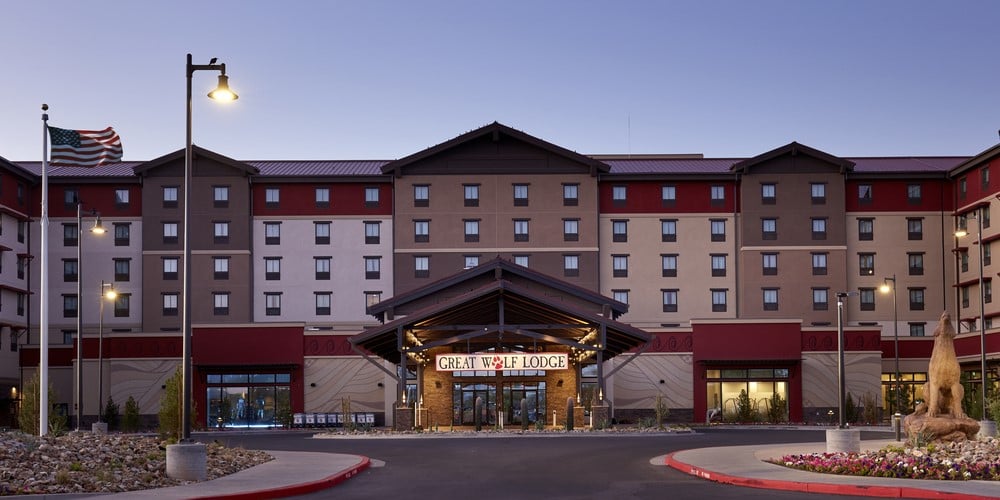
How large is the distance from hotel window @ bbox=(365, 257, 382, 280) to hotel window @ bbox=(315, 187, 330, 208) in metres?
4.54

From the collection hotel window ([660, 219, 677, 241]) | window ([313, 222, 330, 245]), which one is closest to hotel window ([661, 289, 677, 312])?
hotel window ([660, 219, 677, 241])

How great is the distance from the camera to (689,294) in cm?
7619

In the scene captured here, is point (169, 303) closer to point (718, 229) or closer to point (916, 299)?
point (718, 229)

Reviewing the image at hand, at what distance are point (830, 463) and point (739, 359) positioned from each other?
39.2m

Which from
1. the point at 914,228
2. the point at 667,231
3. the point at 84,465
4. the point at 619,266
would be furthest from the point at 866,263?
the point at 84,465

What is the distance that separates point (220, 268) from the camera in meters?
75.4

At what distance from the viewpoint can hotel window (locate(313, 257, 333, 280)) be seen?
7606 cm

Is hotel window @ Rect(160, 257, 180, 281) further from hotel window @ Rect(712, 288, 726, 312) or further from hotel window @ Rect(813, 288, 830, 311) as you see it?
hotel window @ Rect(813, 288, 830, 311)

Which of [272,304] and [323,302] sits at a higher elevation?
[323,302]

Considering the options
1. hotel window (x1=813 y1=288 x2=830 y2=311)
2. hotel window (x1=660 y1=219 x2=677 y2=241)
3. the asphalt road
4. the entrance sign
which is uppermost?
hotel window (x1=660 y1=219 x2=677 y2=241)

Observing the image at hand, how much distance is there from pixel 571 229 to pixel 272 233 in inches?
757

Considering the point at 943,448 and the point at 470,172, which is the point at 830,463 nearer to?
the point at 943,448

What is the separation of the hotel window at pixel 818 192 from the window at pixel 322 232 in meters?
31.3

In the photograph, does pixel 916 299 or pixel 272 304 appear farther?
pixel 916 299
